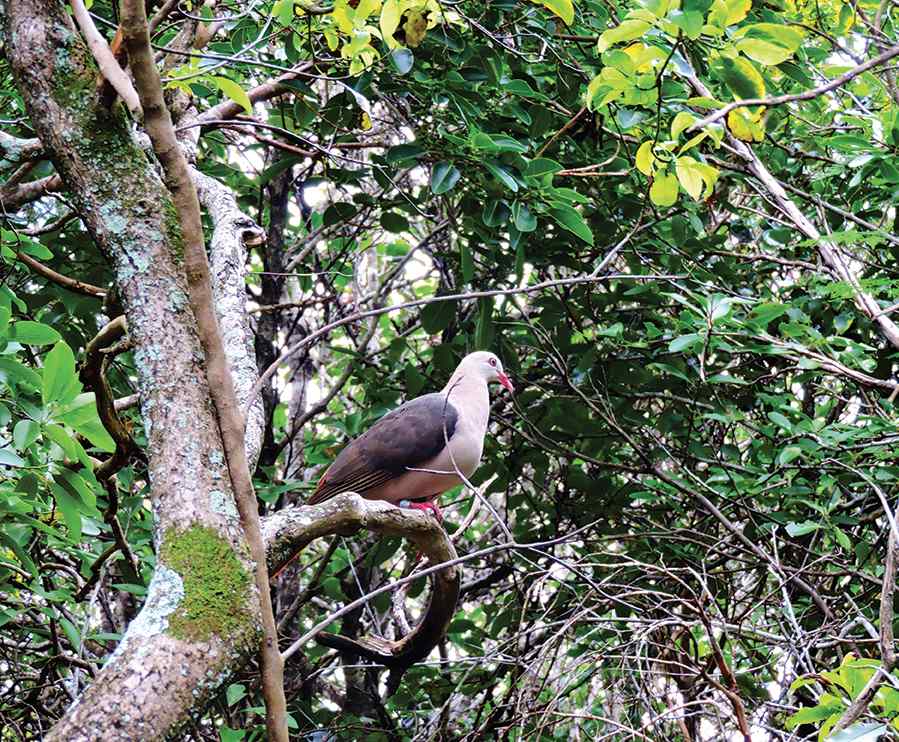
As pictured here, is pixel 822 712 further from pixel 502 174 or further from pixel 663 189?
pixel 502 174

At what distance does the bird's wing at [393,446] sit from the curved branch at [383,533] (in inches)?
34.7

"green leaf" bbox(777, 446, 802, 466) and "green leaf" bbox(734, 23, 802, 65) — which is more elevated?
"green leaf" bbox(734, 23, 802, 65)

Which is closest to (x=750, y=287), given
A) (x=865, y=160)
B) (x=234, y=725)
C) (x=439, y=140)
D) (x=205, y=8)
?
(x=865, y=160)

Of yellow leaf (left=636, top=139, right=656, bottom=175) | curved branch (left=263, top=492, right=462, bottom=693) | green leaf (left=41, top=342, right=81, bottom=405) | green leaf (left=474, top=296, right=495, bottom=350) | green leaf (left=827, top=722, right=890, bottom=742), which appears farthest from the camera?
green leaf (left=474, top=296, right=495, bottom=350)

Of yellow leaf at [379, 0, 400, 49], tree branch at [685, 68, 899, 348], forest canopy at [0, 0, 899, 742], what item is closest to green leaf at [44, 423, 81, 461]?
→ forest canopy at [0, 0, 899, 742]

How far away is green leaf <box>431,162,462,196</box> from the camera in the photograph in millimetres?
3699

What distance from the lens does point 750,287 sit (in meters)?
4.81

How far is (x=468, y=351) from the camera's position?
4.89 metres

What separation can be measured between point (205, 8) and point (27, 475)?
1.81m

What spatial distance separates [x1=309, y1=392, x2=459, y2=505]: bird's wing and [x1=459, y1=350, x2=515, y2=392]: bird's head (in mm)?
191

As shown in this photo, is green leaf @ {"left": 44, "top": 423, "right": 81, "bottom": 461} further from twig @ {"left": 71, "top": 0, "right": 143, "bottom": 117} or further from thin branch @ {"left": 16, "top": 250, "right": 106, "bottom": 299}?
twig @ {"left": 71, "top": 0, "right": 143, "bottom": 117}

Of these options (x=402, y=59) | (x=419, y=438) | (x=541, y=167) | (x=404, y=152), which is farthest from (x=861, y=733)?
(x=419, y=438)

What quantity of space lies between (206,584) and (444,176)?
245 cm

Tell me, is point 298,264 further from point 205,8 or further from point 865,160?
point 865,160
